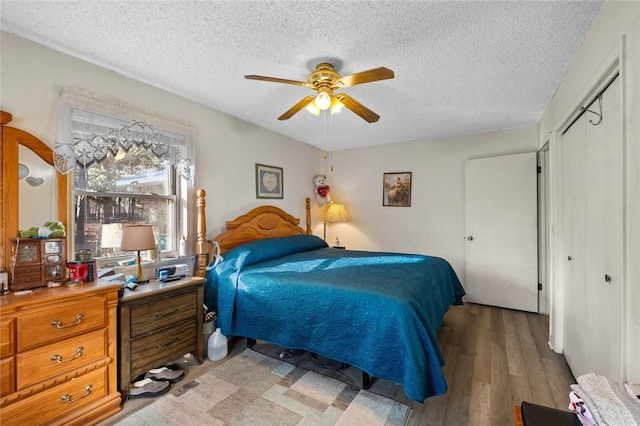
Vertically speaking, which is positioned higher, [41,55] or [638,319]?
[41,55]

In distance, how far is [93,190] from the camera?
218cm

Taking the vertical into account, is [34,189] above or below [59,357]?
above

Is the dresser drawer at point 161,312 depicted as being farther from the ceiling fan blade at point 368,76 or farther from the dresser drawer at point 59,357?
the ceiling fan blade at point 368,76

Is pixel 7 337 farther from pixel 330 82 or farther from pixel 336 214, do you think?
pixel 336 214

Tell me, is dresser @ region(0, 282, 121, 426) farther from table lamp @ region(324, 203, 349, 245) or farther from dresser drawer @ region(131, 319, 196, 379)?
table lamp @ region(324, 203, 349, 245)

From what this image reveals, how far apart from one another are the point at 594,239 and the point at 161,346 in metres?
3.00

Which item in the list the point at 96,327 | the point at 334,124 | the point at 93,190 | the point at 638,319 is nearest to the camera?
the point at 638,319

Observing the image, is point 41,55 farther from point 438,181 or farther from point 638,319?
point 438,181

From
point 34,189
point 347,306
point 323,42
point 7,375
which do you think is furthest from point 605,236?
point 34,189

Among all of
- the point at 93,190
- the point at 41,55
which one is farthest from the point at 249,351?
the point at 41,55

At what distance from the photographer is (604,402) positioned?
88 cm

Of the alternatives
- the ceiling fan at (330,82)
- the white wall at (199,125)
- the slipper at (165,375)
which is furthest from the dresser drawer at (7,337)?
the ceiling fan at (330,82)

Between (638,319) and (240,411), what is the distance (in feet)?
6.95

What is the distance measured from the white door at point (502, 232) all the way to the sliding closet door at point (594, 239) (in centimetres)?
123
